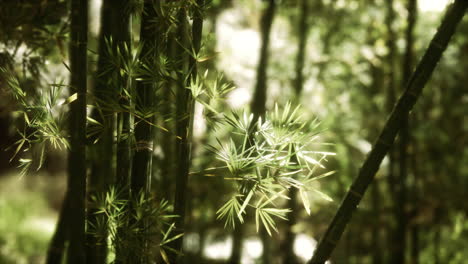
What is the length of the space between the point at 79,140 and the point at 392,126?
3.24 ft

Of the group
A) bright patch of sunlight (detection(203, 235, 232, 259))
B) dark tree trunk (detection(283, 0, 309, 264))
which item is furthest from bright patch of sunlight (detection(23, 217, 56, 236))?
dark tree trunk (detection(283, 0, 309, 264))

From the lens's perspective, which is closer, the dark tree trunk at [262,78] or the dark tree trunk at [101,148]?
the dark tree trunk at [101,148]

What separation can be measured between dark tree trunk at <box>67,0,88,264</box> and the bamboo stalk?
2.51 feet

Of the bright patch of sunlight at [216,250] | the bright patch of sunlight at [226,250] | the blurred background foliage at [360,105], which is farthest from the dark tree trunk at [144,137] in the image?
the bright patch of sunlight at [216,250]

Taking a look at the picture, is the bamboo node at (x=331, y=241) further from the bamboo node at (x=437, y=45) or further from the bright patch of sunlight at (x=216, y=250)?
the bright patch of sunlight at (x=216, y=250)

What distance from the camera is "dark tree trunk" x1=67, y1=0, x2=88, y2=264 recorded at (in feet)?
3.91

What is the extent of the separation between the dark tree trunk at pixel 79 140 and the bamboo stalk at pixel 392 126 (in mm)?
766

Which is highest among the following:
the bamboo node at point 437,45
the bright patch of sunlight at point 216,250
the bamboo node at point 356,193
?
the bamboo node at point 437,45

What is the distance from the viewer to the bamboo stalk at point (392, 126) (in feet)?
4.21

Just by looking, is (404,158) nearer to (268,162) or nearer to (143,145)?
(268,162)

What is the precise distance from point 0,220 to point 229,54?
4.53 meters

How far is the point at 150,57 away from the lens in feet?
4.07

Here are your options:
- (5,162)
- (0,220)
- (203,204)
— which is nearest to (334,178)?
(203,204)

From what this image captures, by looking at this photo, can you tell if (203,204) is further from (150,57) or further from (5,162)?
(5,162)
